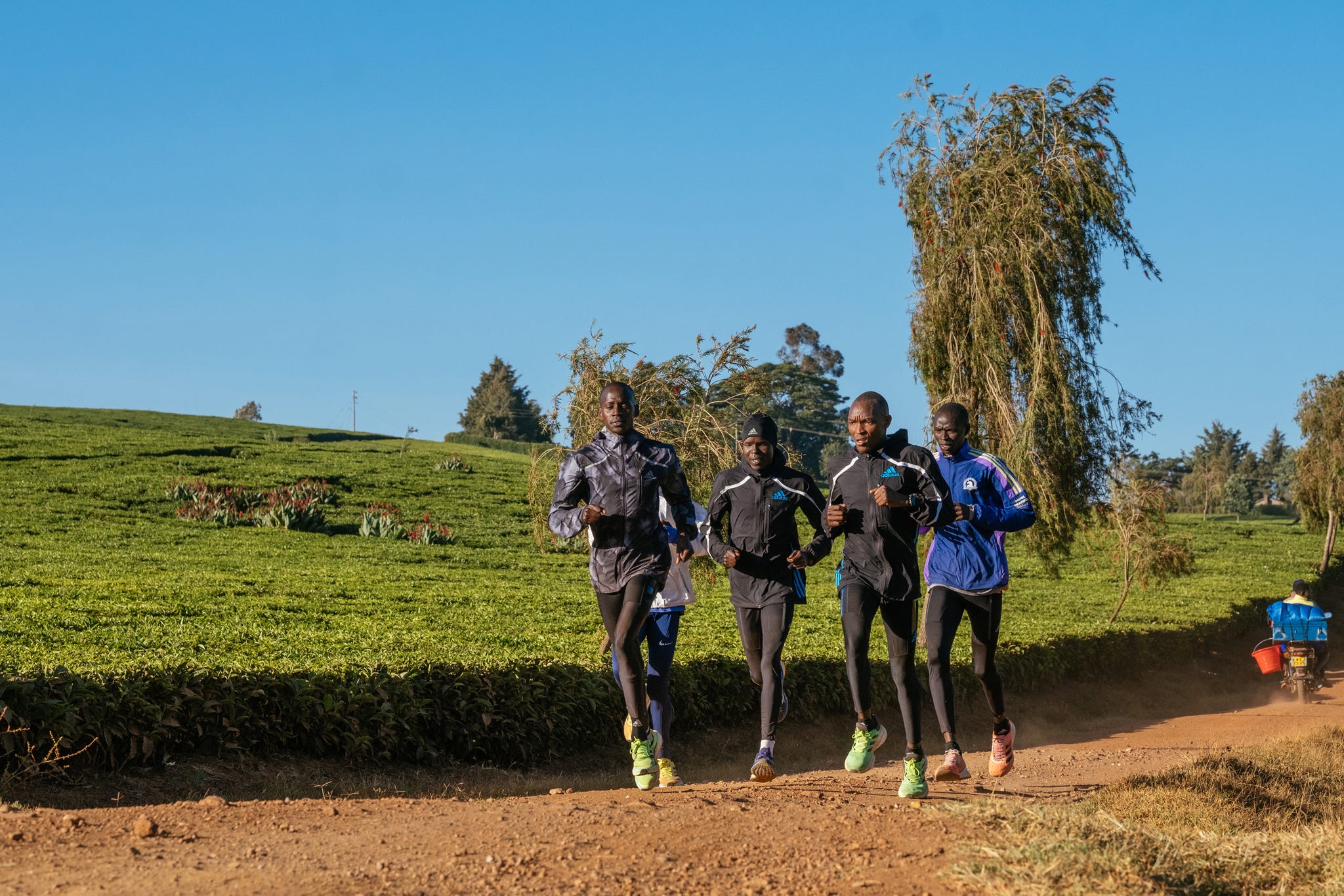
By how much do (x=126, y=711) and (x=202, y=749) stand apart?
592mm

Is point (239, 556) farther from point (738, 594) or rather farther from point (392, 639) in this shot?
point (738, 594)

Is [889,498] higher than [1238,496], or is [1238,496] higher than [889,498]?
[1238,496]

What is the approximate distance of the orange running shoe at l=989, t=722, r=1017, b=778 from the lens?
672 cm

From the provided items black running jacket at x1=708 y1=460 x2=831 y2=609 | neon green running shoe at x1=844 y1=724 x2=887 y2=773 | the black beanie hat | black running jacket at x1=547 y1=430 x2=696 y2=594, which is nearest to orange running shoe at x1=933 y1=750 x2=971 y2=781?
neon green running shoe at x1=844 y1=724 x2=887 y2=773

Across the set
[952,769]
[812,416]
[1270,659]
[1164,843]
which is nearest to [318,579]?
[952,769]

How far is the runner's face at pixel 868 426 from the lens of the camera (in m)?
6.29

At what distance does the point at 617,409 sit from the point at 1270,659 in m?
12.4

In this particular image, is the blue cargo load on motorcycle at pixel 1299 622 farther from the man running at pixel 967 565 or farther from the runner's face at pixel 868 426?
the runner's face at pixel 868 426

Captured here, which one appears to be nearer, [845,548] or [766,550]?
[845,548]

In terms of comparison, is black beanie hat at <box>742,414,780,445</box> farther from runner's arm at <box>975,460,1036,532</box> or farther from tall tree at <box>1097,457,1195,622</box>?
tall tree at <box>1097,457,1195,622</box>

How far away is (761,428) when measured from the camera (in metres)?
6.76

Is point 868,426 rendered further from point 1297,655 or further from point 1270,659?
point 1270,659

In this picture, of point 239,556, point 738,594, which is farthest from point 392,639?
point 239,556

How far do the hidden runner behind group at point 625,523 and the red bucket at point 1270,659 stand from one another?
1185cm
